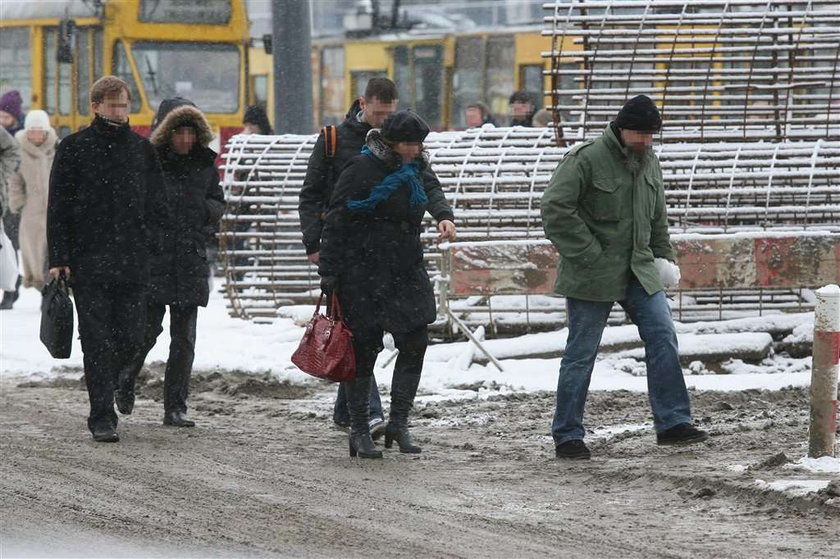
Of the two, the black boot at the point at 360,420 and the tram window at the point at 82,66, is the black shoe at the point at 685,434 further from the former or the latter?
the tram window at the point at 82,66

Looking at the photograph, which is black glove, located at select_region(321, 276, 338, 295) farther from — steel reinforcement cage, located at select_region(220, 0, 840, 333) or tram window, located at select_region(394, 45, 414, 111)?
tram window, located at select_region(394, 45, 414, 111)

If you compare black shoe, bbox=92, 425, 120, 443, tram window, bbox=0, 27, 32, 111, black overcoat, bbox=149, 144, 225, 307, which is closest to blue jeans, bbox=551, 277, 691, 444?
black overcoat, bbox=149, 144, 225, 307

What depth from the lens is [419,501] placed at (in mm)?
6930

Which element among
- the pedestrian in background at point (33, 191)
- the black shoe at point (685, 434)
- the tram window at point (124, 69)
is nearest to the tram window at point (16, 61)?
the tram window at point (124, 69)

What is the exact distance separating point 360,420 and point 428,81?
19224 millimetres

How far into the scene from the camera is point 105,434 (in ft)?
28.2

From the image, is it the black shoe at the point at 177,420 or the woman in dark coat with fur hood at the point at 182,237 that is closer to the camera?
the woman in dark coat with fur hood at the point at 182,237

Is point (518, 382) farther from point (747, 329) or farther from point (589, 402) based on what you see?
point (747, 329)

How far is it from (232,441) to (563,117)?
5.45m

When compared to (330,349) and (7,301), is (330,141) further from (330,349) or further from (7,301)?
(7,301)

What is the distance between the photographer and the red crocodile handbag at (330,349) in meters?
8.04

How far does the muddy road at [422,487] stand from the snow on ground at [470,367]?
446 mm

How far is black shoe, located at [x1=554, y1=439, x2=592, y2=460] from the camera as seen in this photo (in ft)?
26.3

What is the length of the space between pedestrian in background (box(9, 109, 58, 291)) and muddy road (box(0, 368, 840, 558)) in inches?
232
